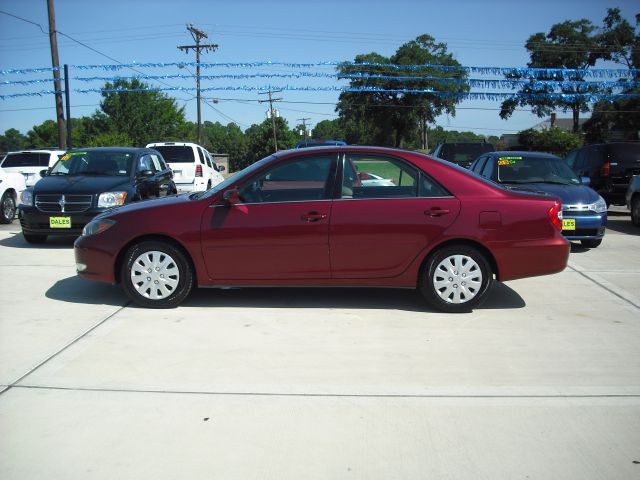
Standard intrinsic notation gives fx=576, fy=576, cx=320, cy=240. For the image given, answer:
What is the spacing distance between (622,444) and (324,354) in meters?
2.12

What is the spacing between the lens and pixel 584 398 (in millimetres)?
3783

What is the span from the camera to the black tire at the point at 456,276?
215 inches

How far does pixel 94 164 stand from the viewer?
980 cm

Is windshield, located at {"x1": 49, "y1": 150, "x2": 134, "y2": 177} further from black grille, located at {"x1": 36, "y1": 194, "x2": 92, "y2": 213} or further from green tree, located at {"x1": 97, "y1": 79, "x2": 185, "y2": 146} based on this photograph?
green tree, located at {"x1": 97, "y1": 79, "x2": 185, "y2": 146}

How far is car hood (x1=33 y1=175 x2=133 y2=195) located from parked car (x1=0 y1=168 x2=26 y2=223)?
304cm

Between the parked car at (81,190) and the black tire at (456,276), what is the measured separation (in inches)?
213

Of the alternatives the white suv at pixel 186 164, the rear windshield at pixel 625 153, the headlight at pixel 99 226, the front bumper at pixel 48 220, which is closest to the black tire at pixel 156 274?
the headlight at pixel 99 226

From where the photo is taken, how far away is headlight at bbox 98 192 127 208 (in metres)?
8.77

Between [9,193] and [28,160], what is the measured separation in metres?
4.22

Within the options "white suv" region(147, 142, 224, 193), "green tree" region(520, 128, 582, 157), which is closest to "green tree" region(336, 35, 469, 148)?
"green tree" region(520, 128, 582, 157)

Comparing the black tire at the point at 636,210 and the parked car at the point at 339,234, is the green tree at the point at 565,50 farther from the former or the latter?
the parked car at the point at 339,234

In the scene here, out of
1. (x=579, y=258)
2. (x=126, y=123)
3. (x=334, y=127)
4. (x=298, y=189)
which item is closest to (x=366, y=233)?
(x=298, y=189)

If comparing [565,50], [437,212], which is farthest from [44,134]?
[437,212]

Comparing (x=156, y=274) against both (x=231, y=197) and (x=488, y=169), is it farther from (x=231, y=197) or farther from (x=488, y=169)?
(x=488, y=169)
